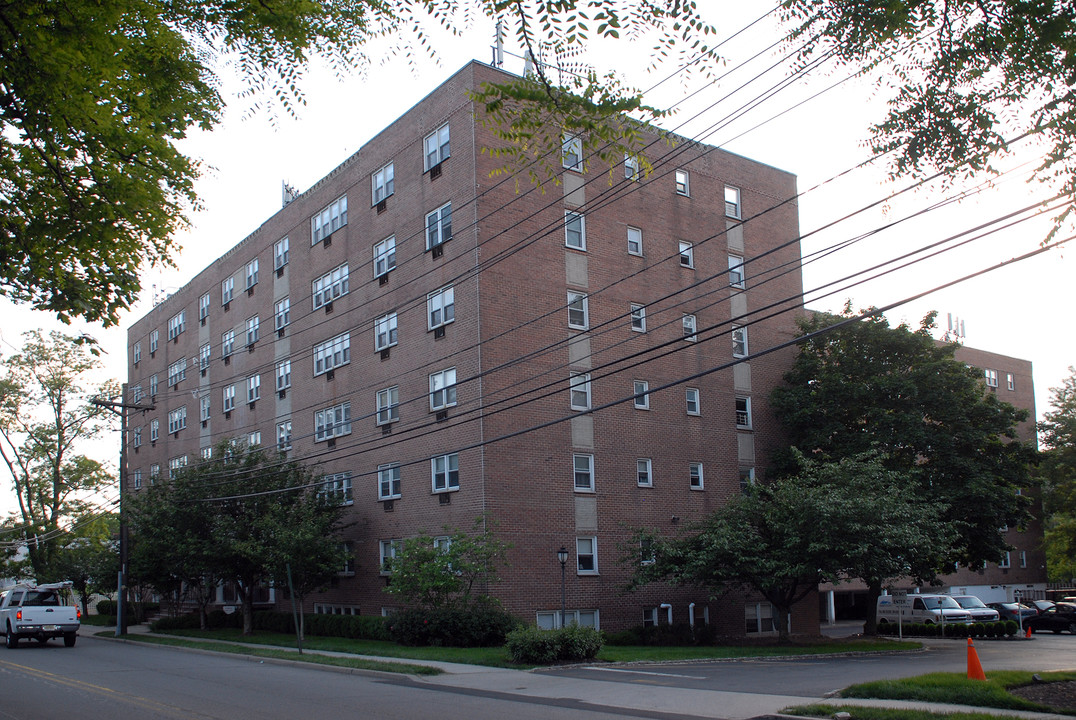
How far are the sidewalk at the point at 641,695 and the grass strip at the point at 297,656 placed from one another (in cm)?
39

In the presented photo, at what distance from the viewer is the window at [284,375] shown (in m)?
40.0

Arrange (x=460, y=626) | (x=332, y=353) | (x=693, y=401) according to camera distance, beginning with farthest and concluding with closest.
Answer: (x=332, y=353) < (x=693, y=401) < (x=460, y=626)

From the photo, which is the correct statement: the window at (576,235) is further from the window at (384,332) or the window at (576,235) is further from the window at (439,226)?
the window at (384,332)

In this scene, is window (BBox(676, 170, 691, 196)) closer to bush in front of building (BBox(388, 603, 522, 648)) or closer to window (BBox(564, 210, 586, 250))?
window (BBox(564, 210, 586, 250))

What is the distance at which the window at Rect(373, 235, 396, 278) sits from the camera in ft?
110

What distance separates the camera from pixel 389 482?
32625 mm

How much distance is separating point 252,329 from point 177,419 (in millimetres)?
11723

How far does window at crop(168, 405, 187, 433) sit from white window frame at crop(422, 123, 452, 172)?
26.2 m

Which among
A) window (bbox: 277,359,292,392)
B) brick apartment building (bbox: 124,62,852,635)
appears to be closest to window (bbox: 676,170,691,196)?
brick apartment building (bbox: 124,62,852,635)

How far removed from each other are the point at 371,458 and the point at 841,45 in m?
26.1

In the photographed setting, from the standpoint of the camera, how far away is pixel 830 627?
147 feet

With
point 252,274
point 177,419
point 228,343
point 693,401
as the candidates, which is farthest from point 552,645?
point 177,419

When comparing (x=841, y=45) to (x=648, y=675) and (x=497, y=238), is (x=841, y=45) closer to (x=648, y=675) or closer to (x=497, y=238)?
(x=648, y=675)

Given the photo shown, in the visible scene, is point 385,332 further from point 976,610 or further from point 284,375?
point 976,610
